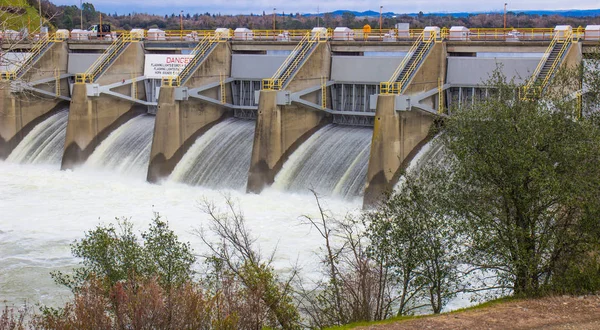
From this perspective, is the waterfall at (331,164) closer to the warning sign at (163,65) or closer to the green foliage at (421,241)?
the warning sign at (163,65)

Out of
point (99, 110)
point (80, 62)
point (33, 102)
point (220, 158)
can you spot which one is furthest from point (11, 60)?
point (80, 62)

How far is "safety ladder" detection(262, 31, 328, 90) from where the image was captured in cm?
2989

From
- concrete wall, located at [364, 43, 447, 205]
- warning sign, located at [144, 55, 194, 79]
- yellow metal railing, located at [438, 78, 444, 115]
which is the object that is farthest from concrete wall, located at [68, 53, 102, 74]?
concrete wall, located at [364, 43, 447, 205]

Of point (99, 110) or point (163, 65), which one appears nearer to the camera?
point (99, 110)

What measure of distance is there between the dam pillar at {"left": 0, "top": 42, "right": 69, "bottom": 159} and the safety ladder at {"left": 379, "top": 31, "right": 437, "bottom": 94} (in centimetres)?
1654

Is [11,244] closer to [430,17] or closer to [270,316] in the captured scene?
[270,316]

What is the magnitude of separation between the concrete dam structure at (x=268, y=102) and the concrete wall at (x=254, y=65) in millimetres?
55

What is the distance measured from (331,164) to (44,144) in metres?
15.6

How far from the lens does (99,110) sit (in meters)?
36.3

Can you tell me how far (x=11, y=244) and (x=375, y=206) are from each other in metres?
10.6

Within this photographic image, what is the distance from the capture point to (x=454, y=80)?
2853cm

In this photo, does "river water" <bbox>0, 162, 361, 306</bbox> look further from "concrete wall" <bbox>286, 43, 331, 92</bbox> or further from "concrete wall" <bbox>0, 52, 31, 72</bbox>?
"concrete wall" <bbox>0, 52, 31, 72</bbox>

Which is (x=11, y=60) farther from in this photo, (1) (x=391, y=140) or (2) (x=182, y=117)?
(2) (x=182, y=117)

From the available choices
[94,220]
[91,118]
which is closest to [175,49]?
[91,118]
